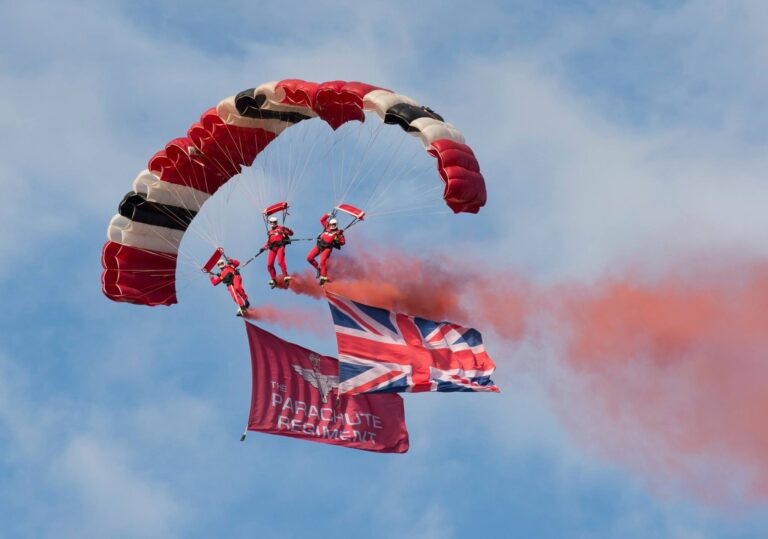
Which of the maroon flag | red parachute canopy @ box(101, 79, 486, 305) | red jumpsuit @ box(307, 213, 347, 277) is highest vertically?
red parachute canopy @ box(101, 79, 486, 305)

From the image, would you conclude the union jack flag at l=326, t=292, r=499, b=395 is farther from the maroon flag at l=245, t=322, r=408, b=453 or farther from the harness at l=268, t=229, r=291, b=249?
the harness at l=268, t=229, r=291, b=249

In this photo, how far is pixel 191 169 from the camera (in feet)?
157

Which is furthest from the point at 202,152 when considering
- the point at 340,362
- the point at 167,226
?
the point at 340,362

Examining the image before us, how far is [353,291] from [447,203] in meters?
4.38

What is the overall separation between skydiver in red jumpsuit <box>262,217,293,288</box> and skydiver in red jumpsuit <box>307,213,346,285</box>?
0.63 meters

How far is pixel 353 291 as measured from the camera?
158ft

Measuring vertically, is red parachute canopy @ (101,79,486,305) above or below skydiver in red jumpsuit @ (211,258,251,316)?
above

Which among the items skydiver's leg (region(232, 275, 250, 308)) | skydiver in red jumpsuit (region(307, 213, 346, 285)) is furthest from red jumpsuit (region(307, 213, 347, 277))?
skydiver's leg (region(232, 275, 250, 308))

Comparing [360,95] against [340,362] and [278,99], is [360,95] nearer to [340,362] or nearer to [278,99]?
[278,99]

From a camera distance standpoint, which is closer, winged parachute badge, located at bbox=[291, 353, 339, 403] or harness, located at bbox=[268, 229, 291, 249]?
harness, located at bbox=[268, 229, 291, 249]

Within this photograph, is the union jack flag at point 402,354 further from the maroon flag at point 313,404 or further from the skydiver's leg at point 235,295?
the skydiver's leg at point 235,295

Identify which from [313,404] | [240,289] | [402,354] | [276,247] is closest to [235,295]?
[240,289]

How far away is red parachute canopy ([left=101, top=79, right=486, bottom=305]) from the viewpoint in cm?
4638

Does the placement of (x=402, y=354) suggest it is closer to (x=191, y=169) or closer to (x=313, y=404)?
(x=313, y=404)
